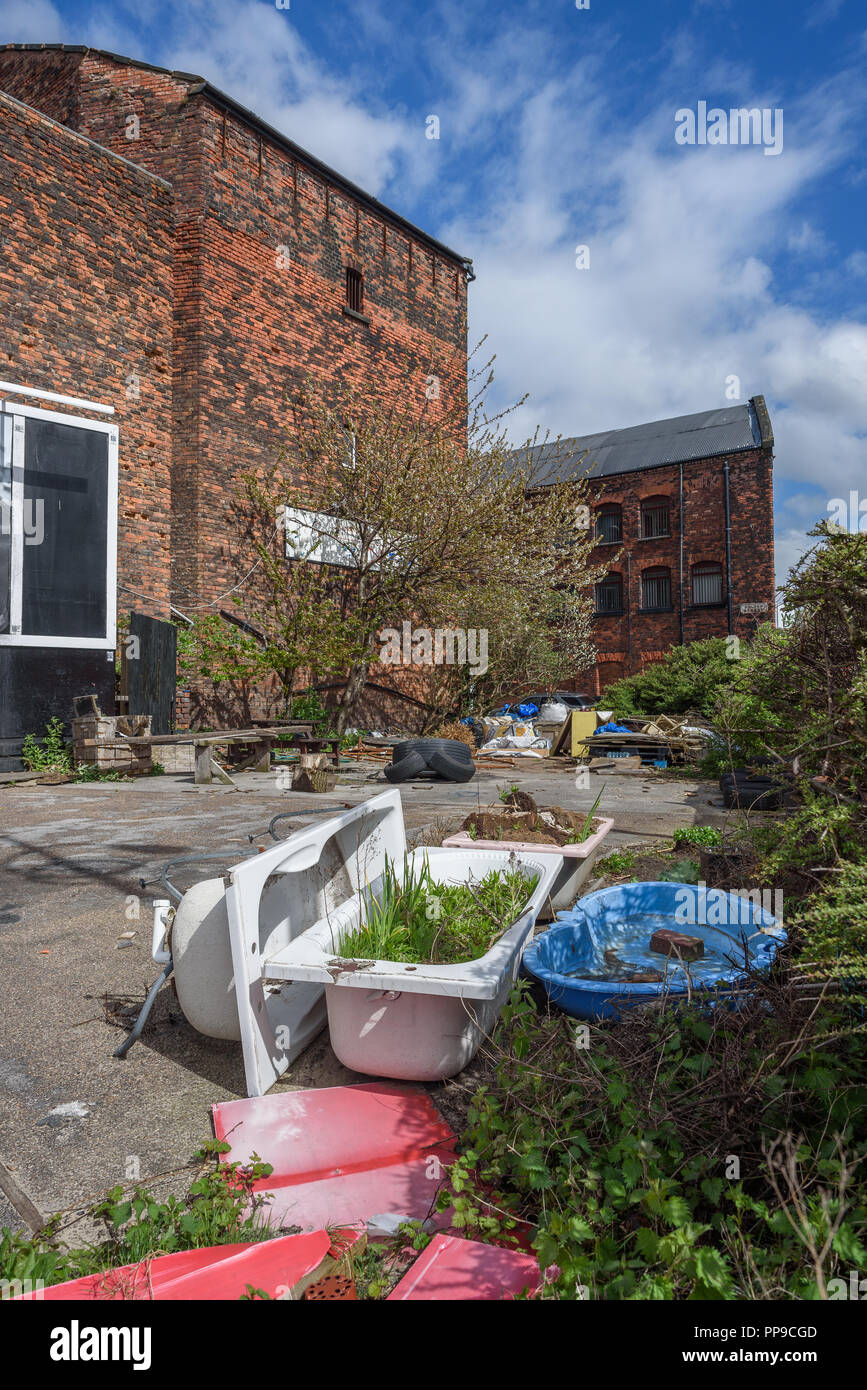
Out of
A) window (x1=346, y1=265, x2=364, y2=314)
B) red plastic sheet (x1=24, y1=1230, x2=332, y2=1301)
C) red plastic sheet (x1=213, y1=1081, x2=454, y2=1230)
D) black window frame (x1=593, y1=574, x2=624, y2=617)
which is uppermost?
window (x1=346, y1=265, x2=364, y2=314)

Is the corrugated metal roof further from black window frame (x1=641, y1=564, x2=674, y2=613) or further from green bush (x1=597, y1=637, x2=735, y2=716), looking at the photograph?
green bush (x1=597, y1=637, x2=735, y2=716)

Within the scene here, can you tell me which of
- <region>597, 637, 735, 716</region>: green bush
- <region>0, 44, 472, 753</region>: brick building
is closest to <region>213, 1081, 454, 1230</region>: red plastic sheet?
<region>0, 44, 472, 753</region>: brick building

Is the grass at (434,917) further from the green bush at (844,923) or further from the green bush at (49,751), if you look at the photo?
the green bush at (49,751)

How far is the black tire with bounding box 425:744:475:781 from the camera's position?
11.0m

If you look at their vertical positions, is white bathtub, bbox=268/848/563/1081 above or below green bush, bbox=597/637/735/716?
below

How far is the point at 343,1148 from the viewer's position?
2357mm

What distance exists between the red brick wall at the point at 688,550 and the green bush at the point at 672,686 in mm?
2803

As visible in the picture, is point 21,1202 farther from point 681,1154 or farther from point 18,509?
point 18,509

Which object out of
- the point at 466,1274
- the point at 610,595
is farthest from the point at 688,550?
the point at 466,1274

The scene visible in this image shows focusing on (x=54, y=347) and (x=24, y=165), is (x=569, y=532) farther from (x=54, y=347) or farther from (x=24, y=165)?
(x=24, y=165)

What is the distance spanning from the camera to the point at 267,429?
580 inches

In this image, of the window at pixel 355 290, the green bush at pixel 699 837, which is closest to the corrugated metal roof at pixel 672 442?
the window at pixel 355 290

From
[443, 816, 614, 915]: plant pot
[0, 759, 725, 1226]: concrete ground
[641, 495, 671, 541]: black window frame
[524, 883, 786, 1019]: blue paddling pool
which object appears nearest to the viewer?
[0, 759, 725, 1226]: concrete ground

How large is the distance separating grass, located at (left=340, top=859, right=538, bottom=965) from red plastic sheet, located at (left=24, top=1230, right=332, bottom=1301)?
1056 mm
